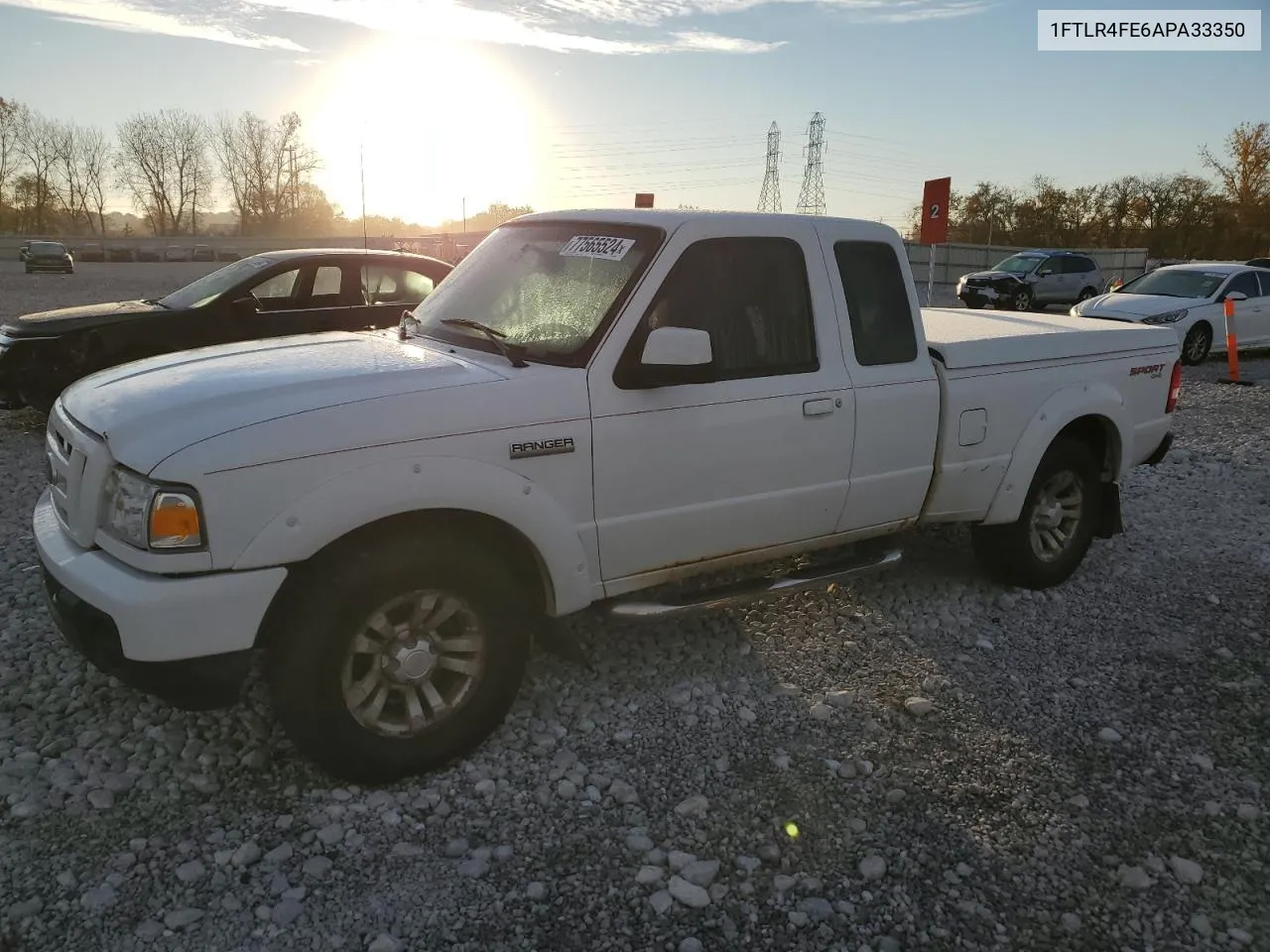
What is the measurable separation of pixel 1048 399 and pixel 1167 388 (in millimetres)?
1197

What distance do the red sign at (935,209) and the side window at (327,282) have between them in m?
11.1

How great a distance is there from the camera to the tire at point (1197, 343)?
1504 cm

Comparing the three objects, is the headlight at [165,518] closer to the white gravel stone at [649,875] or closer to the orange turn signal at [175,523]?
the orange turn signal at [175,523]

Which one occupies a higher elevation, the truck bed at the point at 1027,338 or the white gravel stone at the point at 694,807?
the truck bed at the point at 1027,338

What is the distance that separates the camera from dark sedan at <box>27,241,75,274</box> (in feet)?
121

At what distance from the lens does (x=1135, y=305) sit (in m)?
14.9

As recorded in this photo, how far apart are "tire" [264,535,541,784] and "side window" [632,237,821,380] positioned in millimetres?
1222

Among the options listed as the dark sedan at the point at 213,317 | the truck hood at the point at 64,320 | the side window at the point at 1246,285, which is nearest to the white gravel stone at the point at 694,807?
the dark sedan at the point at 213,317

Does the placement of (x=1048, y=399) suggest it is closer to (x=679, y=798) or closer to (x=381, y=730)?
(x=679, y=798)

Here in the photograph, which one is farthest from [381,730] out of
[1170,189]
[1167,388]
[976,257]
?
[1170,189]

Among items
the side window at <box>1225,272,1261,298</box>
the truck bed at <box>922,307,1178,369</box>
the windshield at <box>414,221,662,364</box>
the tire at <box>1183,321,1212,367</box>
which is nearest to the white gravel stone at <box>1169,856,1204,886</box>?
the truck bed at <box>922,307,1178,369</box>

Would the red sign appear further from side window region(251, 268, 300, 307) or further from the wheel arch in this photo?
the wheel arch

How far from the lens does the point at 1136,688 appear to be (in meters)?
4.27

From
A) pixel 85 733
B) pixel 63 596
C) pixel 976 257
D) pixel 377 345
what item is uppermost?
pixel 976 257
